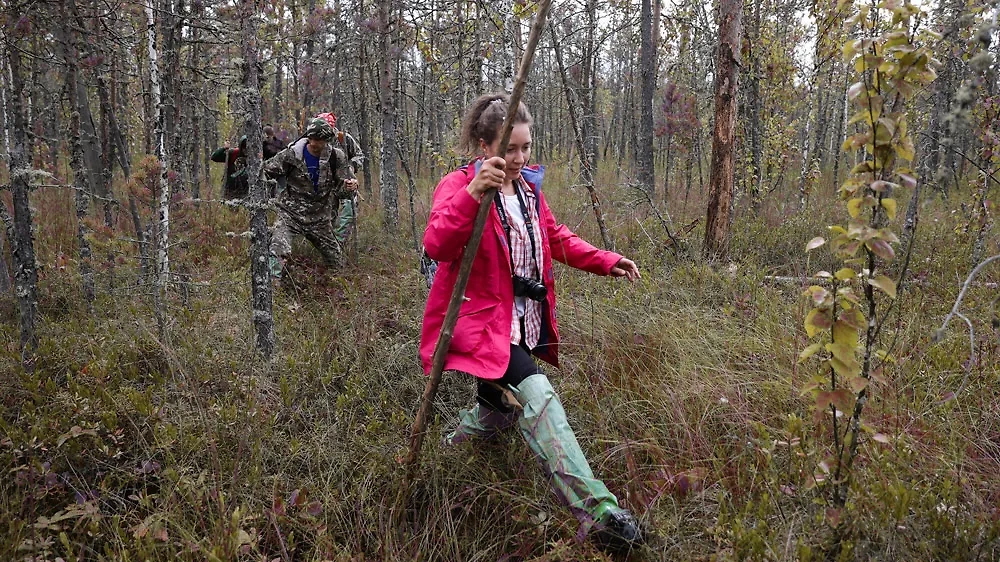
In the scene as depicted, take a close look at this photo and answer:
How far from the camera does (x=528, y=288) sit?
245cm

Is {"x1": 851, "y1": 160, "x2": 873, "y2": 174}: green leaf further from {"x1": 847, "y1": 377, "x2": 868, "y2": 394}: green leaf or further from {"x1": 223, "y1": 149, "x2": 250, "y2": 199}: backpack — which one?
{"x1": 223, "y1": 149, "x2": 250, "y2": 199}: backpack

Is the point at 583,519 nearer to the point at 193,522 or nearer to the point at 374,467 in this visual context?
the point at 374,467

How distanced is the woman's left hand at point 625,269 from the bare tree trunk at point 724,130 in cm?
304

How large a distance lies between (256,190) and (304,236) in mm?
2971

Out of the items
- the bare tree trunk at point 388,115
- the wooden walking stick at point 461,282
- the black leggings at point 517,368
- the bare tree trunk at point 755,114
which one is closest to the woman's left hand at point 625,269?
the black leggings at point 517,368

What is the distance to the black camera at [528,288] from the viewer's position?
2445 mm

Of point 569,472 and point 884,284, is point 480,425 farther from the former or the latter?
point 884,284

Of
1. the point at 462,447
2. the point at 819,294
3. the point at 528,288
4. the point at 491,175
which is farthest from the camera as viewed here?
the point at 462,447

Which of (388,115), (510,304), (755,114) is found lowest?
(510,304)

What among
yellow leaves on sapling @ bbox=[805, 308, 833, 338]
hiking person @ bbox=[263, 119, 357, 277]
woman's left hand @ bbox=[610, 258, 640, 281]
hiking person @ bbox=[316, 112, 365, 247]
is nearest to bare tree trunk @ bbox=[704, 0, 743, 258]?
woman's left hand @ bbox=[610, 258, 640, 281]

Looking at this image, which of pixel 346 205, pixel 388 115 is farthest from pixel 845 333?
pixel 388 115

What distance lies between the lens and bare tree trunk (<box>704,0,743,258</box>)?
204 inches

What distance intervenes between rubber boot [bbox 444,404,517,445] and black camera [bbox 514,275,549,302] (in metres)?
0.56

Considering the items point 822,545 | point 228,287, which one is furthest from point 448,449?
point 228,287
